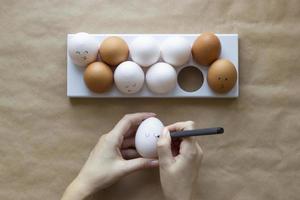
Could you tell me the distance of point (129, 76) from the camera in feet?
2.39

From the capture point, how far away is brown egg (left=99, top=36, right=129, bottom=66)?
0.73 meters

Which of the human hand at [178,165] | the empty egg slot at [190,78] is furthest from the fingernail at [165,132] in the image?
the empty egg slot at [190,78]

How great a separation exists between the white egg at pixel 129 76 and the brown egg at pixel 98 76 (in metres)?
0.01

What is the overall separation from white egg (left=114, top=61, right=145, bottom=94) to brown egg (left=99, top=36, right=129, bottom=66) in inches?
0.5

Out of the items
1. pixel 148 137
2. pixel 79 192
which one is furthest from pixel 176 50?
pixel 79 192

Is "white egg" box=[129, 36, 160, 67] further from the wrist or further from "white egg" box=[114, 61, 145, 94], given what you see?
the wrist

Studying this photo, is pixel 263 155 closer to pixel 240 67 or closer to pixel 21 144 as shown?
pixel 240 67

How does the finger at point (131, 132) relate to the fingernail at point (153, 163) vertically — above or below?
above

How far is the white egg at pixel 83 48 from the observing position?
0.74 meters

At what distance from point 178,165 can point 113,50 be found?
211mm

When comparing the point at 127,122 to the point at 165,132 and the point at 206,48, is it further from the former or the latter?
the point at 206,48

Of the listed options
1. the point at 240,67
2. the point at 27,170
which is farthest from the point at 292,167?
the point at 27,170

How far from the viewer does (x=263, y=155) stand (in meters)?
0.77

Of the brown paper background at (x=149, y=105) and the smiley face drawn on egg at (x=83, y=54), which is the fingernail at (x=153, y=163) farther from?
the smiley face drawn on egg at (x=83, y=54)
